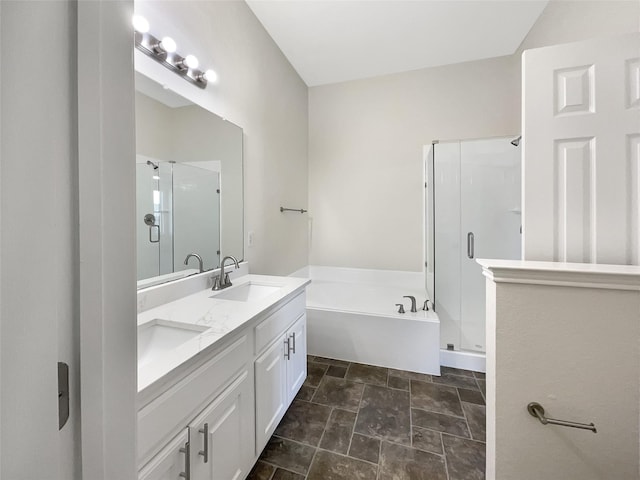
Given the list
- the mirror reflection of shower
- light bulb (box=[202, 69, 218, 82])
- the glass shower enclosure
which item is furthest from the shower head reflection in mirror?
the glass shower enclosure

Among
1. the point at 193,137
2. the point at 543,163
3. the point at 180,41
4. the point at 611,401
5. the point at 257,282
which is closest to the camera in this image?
the point at 611,401

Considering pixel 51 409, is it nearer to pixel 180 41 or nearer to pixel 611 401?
pixel 611 401

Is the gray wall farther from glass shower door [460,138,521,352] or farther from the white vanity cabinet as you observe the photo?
the white vanity cabinet

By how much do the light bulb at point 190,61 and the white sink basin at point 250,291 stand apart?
1350mm

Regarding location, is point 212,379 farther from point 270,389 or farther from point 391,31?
point 391,31

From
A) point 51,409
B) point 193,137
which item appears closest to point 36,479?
point 51,409

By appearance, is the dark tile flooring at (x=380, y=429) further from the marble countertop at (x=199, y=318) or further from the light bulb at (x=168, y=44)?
the light bulb at (x=168, y=44)

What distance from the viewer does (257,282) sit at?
1911mm

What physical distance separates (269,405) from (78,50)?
4.99ft

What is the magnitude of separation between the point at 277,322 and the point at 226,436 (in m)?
0.54

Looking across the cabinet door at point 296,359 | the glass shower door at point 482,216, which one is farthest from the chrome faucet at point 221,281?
the glass shower door at point 482,216

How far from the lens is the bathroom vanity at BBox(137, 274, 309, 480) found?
2.59 feet

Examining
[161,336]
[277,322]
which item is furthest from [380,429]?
[161,336]

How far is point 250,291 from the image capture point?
1.88m
